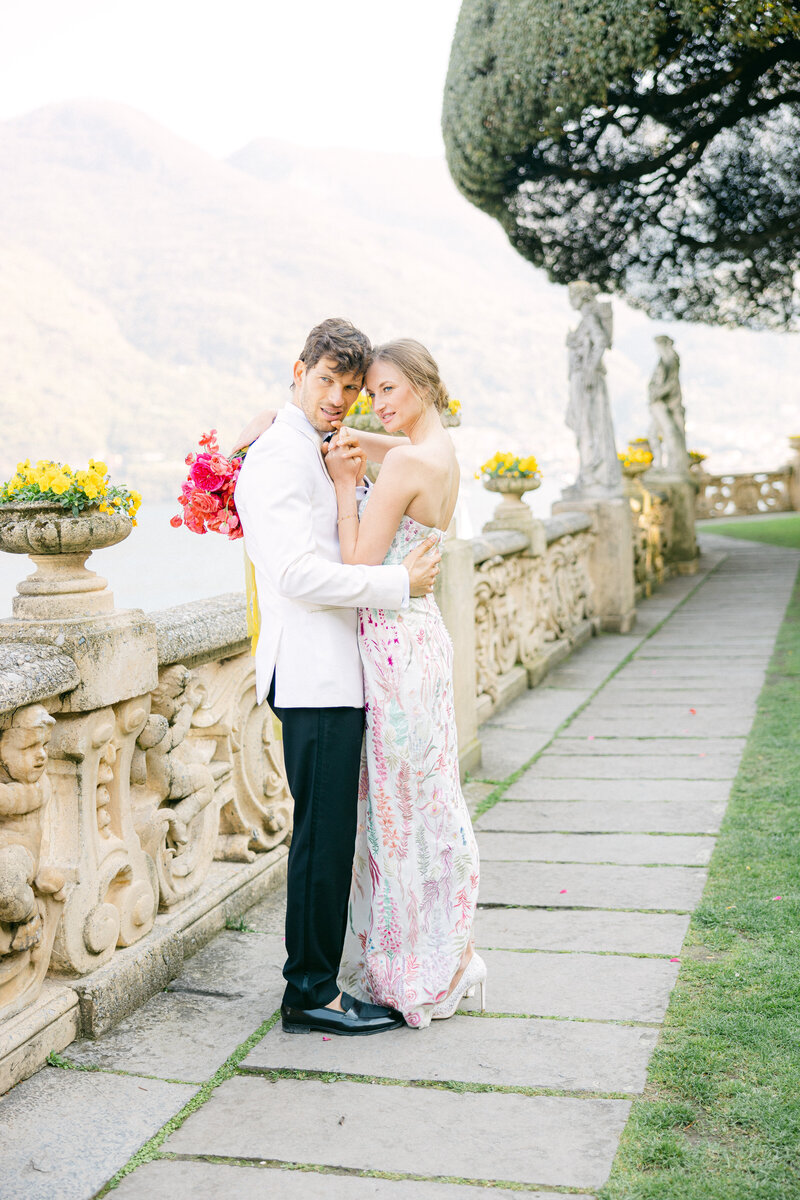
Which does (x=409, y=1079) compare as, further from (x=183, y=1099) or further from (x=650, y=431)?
(x=650, y=431)

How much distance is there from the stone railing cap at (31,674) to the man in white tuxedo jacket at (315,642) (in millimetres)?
461

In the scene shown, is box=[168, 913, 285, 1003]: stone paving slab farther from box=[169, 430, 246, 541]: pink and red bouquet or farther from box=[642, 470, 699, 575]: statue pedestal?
box=[642, 470, 699, 575]: statue pedestal

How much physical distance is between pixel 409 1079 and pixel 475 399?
37942 mm

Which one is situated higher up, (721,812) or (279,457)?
(279,457)

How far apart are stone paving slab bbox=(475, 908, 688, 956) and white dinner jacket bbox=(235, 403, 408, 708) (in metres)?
1.07

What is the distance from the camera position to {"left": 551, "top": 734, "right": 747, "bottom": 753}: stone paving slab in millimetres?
5383

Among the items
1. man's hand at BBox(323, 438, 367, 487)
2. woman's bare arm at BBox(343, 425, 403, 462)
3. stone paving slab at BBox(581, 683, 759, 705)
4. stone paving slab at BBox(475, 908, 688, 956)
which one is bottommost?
stone paving slab at BBox(475, 908, 688, 956)

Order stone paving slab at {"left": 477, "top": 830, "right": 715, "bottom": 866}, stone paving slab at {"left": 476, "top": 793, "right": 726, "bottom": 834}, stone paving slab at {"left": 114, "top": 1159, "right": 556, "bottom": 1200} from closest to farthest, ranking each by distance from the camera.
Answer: stone paving slab at {"left": 114, "top": 1159, "right": 556, "bottom": 1200}, stone paving slab at {"left": 477, "top": 830, "right": 715, "bottom": 866}, stone paving slab at {"left": 476, "top": 793, "right": 726, "bottom": 834}

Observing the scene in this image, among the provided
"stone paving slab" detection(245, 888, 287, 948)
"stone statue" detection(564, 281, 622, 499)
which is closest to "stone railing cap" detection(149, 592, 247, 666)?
"stone paving slab" detection(245, 888, 287, 948)

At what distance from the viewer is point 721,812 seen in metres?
4.38

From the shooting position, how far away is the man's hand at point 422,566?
2715 millimetres

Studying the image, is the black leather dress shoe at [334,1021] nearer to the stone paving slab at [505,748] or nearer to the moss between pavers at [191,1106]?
the moss between pavers at [191,1106]

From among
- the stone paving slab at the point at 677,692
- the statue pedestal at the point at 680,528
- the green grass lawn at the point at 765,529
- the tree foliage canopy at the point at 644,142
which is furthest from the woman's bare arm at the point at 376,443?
the green grass lawn at the point at 765,529

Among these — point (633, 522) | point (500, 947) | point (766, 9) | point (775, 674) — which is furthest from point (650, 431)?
point (500, 947)
